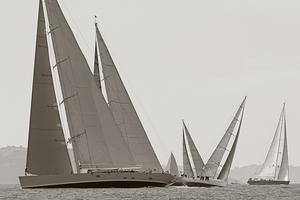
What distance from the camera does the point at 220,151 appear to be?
96312mm

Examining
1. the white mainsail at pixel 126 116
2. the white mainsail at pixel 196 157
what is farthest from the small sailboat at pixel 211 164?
the white mainsail at pixel 126 116

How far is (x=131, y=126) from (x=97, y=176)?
6375mm

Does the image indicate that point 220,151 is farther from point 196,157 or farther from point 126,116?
point 126,116

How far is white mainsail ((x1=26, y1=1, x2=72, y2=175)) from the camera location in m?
60.7

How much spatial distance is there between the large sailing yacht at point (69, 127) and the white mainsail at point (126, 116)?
2.67 metres

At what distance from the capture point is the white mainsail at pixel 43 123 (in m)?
60.7

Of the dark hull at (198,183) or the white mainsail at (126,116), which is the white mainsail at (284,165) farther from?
the white mainsail at (126,116)

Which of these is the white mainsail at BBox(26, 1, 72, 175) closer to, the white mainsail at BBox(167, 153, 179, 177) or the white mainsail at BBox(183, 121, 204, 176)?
the white mainsail at BBox(183, 121, 204, 176)

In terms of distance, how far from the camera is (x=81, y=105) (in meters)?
62.9

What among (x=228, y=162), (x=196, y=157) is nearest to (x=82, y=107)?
(x=228, y=162)

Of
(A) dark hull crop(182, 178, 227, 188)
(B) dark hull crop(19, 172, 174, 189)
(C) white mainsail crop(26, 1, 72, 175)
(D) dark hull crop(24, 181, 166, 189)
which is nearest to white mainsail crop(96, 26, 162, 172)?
(B) dark hull crop(19, 172, 174, 189)

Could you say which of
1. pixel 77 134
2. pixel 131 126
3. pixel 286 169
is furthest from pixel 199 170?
pixel 77 134

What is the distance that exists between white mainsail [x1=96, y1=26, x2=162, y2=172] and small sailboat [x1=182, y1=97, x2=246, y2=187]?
25423mm

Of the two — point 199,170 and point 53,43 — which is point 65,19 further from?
point 199,170
